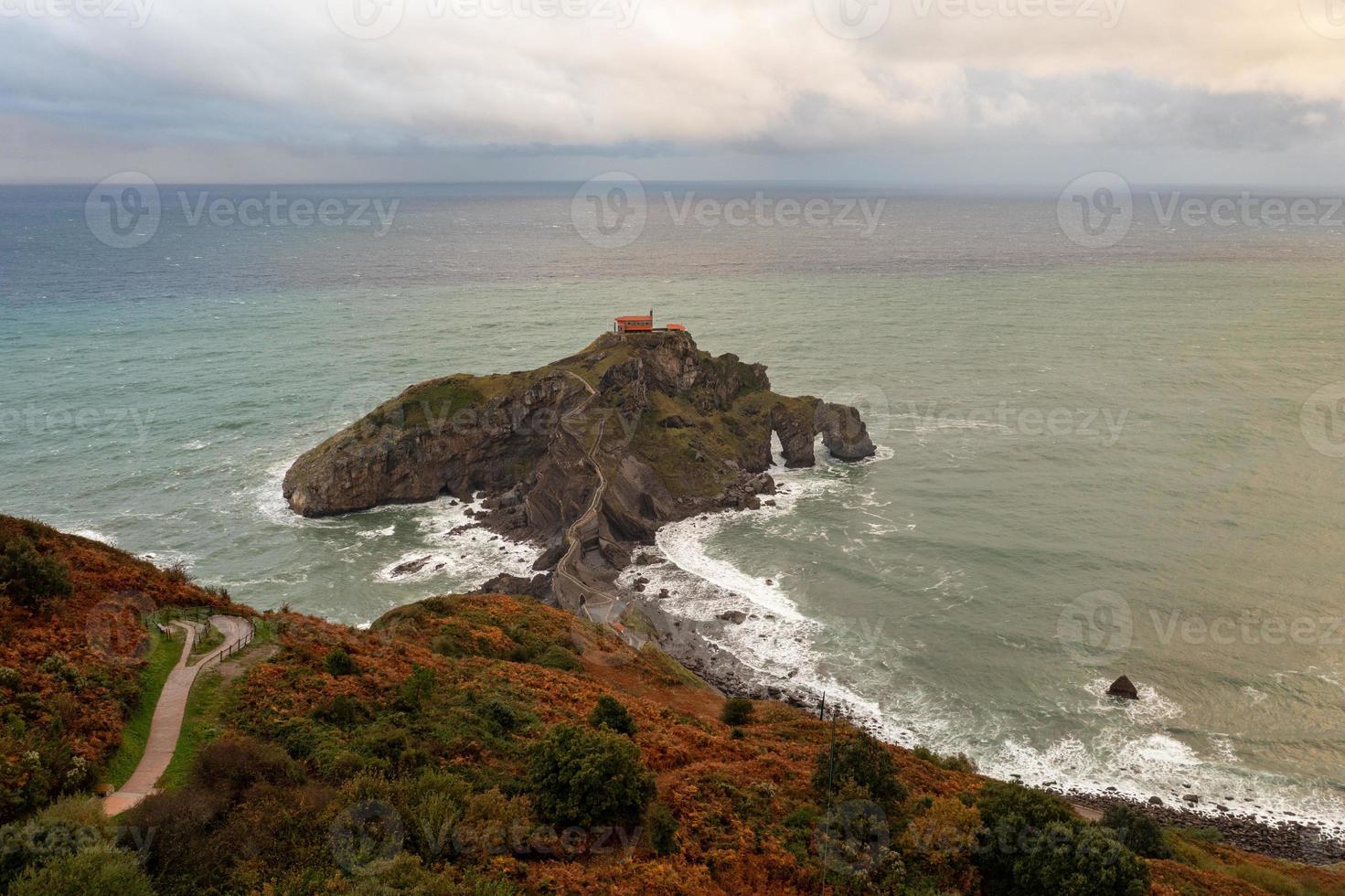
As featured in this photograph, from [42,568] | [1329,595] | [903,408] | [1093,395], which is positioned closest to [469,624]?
[42,568]

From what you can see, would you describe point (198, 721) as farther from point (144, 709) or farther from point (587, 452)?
point (587, 452)

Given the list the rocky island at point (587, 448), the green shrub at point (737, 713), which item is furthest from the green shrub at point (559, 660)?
the rocky island at point (587, 448)

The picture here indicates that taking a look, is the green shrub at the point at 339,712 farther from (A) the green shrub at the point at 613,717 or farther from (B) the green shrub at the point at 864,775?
(B) the green shrub at the point at 864,775

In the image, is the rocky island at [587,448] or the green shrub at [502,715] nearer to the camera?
the green shrub at [502,715]

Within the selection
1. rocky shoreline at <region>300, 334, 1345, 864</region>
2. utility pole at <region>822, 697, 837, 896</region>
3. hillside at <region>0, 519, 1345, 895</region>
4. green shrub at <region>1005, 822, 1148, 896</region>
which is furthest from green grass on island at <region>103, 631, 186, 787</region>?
rocky shoreline at <region>300, 334, 1345, 864</region>

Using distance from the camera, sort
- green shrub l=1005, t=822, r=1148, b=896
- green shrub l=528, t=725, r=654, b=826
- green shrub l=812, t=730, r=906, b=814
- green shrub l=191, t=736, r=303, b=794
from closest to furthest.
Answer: green shrub l=191, t=736, r=303, b=794 → green shrub l=1005, t=822, r=1148, b=896 → green shrub l=528, t=725, r=654, b=826 → green shrub l=812, t=730, r=906, b=814

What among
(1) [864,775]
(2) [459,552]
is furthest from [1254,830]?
(2) [459,552]

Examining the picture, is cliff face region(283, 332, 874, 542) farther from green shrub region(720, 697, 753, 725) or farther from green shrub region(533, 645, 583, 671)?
green shrub region(720, 697, 753, 725)

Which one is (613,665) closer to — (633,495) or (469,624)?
(469,624)
